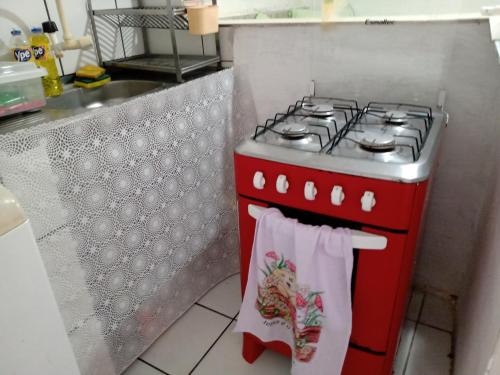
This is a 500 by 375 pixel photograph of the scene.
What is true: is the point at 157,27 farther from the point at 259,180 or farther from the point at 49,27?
the point at 259,180

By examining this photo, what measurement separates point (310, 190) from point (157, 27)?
0.99 metres

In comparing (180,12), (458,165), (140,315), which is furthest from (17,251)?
(458,165)

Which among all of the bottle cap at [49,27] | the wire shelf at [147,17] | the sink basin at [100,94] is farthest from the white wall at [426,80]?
the bottle cap at [49,27]

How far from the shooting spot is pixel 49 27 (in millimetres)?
1250

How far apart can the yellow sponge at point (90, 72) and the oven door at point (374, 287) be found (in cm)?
75

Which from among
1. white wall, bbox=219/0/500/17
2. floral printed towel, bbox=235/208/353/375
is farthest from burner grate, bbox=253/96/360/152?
white wall, bbox=219/0/500/17

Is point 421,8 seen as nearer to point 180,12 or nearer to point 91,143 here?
point 180,12

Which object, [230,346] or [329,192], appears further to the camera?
[230,346]

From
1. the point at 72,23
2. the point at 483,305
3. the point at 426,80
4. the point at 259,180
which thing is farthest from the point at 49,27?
the point at 483,305

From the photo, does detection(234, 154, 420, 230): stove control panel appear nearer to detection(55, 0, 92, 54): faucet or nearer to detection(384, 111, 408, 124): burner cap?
detection(384, 111, 408, 124): burner cap

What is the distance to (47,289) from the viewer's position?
671 millimetres

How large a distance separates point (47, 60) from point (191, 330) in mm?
1077

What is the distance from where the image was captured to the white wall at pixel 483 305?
0.80 m

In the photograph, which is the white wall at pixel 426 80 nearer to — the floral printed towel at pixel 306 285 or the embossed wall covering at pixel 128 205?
the embossed wall covering at pixel 128 205
